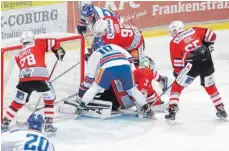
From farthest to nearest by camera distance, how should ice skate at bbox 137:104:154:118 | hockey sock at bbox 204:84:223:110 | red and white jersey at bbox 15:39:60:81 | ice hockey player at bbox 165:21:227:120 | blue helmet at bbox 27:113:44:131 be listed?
ice skate at bbox 137:104:154:118, hockey sock at bbox 204:84:223:110, ice hockey player at bbox 165:21:227:120, red and white jersey at bbox 15:39:60:81, blue helmet at bbox 27:113:44:131

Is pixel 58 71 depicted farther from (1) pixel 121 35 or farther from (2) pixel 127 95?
(2) pixel 127 95

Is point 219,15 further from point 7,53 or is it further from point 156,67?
point 7,53

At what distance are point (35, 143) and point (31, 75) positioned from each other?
1.68 m

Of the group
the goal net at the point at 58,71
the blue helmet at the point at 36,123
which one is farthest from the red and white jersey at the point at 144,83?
the blue helmet at the point at 36,123

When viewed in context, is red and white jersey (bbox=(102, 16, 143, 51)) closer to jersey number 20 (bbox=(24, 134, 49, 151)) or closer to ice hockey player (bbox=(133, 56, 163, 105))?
ice hockey player (bbox=(133, 56, 163, 105))

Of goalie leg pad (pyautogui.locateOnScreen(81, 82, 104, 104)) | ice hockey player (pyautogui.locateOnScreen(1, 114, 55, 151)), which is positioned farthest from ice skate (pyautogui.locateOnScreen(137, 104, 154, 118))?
ice hockey player (pyautogui.locateOnScreen(1, 114, 55, 151))

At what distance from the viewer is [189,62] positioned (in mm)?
5266

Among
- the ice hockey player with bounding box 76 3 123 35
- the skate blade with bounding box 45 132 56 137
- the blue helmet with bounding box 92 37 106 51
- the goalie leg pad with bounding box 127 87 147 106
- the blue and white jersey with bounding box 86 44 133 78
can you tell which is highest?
the ice hockey player with bounding box 76 3 123 35

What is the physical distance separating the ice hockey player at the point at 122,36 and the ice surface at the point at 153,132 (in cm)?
50

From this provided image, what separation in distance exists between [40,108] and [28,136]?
2.26 metres

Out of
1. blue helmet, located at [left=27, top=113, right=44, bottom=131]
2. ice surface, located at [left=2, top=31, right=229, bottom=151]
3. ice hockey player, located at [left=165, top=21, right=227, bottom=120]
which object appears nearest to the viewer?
blue helmet, located at [left=27, top=113, right=44, bottom=131]

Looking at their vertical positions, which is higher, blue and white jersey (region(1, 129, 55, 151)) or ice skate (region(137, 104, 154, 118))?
blue and white jersey (region(1, 129, 55, 151))

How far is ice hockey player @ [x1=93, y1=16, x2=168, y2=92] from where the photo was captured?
5.58m

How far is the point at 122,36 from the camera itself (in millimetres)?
5969
